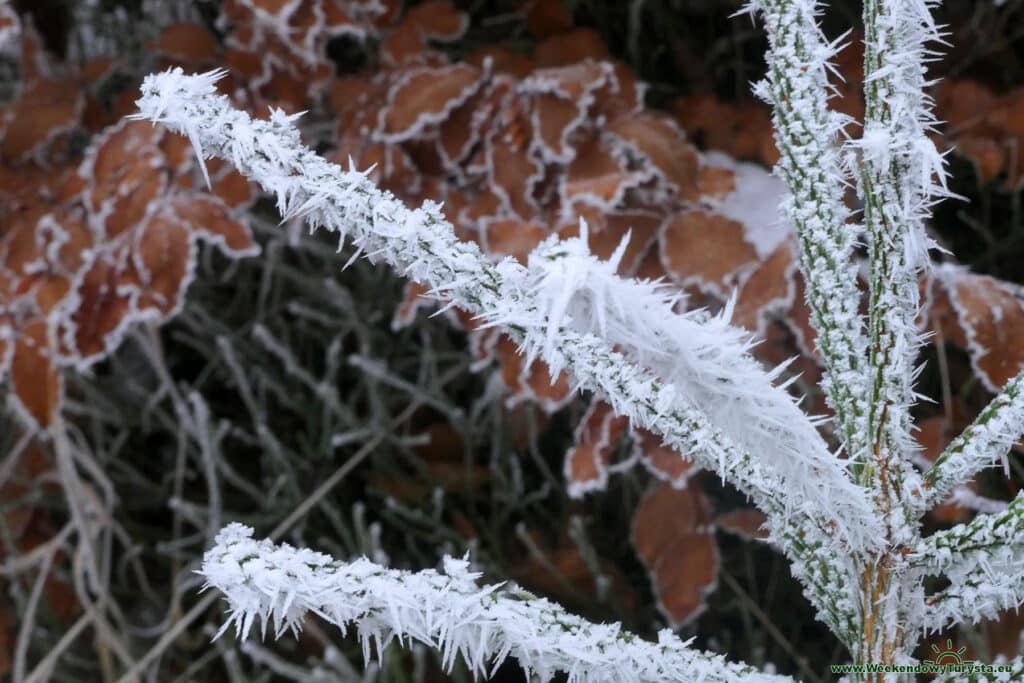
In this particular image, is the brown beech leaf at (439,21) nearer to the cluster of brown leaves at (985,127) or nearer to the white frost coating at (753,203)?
the white frost coating at (753,203)

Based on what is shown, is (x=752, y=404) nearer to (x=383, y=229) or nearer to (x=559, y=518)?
(x=383, y=229)

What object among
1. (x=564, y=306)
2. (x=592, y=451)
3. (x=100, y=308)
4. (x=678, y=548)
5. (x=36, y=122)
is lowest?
(x=678, y=548)

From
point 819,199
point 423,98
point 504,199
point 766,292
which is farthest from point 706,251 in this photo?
point 819,199

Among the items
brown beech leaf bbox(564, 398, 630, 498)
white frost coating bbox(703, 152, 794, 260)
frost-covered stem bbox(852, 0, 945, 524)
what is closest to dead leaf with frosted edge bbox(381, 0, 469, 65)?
white frost coating bbox(703, 152, 794, 260)

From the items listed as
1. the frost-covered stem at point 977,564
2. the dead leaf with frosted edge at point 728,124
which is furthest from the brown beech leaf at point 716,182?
the frost-covered stem at point 977,564

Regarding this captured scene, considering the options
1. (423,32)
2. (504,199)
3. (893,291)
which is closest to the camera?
(893,291)

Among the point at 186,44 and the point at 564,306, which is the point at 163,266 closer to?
the point at 186,44

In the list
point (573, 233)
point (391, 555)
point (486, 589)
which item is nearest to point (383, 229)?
point (486, 589)
